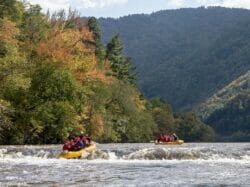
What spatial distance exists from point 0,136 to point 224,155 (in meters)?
21.8

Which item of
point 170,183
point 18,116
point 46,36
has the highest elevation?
point 46,36

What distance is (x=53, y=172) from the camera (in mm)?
26219

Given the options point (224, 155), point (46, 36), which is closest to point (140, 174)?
point (224, 155)

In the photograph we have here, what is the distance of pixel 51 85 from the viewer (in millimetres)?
53250

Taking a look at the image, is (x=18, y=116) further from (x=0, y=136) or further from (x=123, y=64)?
(x=123, y=64)

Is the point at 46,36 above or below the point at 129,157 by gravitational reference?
above

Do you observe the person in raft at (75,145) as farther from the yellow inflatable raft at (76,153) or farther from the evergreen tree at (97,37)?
the evergreen tree at (97,37)

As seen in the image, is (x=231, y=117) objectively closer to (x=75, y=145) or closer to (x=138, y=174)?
(x=75, y=145)

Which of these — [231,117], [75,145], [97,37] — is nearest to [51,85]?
[75,145]

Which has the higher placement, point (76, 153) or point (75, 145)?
point (75, 145)

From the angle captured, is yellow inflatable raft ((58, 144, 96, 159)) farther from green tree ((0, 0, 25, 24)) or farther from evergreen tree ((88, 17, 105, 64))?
evergreen tree ((88, 17, 105, 64))

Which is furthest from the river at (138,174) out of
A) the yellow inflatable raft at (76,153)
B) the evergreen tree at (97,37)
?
the evergreen tree at (97,37)

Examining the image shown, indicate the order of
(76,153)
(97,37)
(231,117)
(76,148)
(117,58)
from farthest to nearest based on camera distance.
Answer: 1. (231,117)
2. (117,58)
3. (97,37)
4. (76,148)
5. (76,153)

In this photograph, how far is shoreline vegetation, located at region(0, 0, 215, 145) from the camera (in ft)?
161
